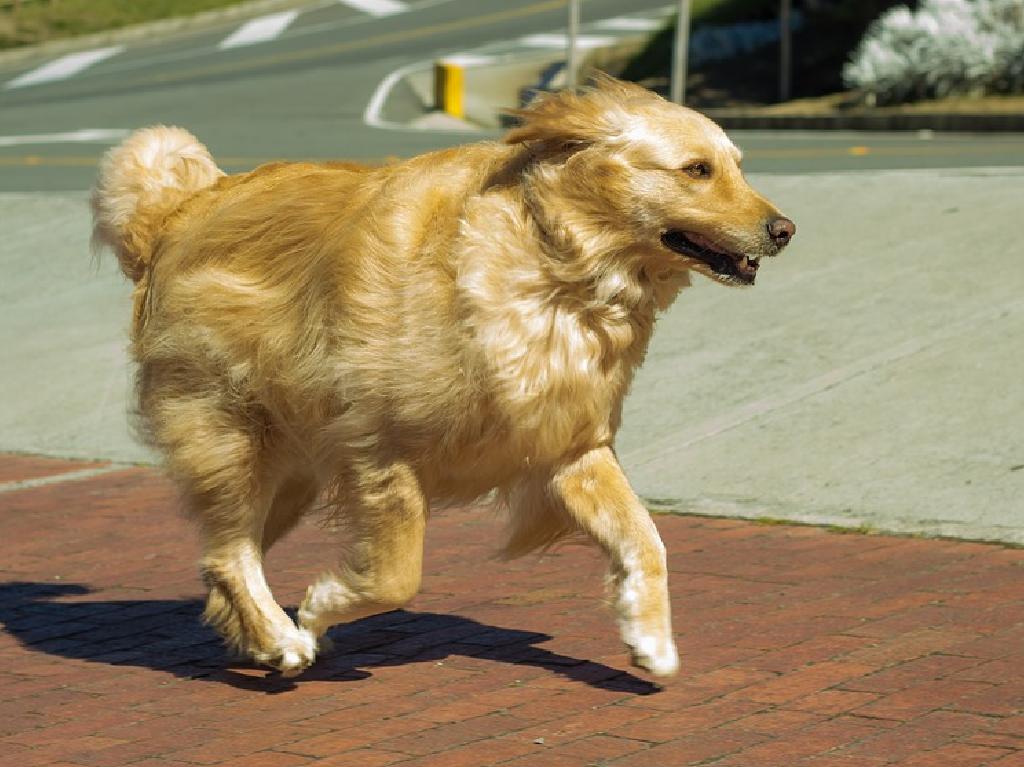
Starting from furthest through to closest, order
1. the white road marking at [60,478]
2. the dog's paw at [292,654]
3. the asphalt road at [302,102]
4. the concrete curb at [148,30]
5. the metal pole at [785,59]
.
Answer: the concrete curb at [148,30]
the metal pole at [785,59]
the asphalt road at [302,102]
the white road marking at [60,478]
the dog's paw at [292,654]

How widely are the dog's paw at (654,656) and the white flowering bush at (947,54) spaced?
18081 mm

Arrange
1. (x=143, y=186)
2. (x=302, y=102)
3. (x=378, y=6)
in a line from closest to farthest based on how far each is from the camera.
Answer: (x=143, y=186) → (x=302, y=102) → (x=378, y=6)

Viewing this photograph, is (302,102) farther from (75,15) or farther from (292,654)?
(292,654)

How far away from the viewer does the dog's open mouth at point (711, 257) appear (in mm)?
5227

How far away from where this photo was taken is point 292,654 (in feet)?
18.2

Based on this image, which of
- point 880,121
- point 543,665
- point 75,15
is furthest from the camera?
point 75,15

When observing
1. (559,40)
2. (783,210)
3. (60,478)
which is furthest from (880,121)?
(60,478)

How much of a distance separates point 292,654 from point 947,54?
60.5ft

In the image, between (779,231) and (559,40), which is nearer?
(779,231)

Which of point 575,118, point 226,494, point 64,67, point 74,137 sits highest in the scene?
point 575,118

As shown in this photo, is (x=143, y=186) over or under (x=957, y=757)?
over

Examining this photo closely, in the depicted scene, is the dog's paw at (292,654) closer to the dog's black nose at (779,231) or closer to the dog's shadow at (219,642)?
the dog's shadow at (219,642)

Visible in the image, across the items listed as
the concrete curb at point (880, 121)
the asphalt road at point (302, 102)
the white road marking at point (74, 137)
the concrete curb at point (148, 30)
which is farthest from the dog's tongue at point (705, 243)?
the concrete curb at point (148, 30)

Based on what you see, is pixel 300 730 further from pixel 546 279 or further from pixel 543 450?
pixel 546 279
